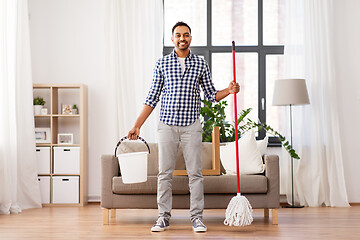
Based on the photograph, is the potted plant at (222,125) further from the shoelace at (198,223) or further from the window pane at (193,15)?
the shoelace at (198,223)

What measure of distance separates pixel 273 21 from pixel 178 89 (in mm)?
2510

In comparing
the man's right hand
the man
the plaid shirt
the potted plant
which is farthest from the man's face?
the potted plant

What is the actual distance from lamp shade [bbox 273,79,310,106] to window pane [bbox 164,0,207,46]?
113 centimetres

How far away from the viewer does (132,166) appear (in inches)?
139

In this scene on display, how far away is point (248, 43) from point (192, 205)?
8.69 ft

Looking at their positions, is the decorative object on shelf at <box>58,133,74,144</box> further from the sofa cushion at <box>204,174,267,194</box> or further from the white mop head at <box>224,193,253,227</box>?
the white mop head at <box>224,193,253,227</box>

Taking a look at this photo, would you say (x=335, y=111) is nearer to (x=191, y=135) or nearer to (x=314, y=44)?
(x=314, y=44)

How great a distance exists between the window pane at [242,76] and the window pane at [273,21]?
0.26m

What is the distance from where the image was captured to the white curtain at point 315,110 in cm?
516

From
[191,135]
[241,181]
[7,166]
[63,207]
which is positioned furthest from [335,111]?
[7,166]

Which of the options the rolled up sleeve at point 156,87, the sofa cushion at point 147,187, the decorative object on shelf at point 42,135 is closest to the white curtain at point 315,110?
the sofa cushion at point 147,187

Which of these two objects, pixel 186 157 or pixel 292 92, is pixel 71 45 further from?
pixel 186 157

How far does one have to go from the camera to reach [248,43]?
560 cm

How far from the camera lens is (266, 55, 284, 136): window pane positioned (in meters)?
5.57
